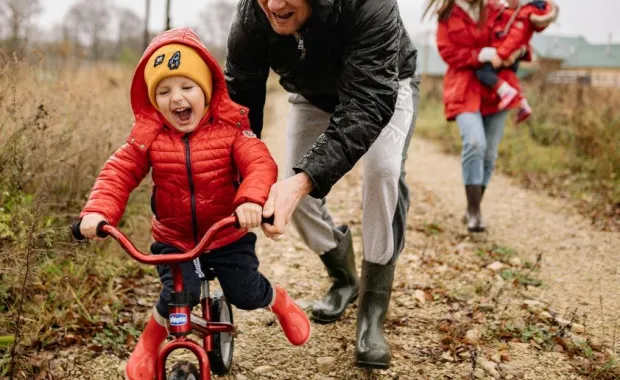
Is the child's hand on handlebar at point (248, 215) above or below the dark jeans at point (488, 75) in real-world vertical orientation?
below

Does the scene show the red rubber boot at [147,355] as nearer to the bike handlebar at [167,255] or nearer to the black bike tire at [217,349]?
the black bike tire at [217,349]

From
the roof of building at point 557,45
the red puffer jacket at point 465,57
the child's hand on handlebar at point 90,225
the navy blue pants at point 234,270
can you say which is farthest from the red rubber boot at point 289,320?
the roof of building at point 557,45

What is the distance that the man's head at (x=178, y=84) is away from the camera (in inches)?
92.7

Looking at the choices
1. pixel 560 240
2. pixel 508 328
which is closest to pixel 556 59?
pixel 560 240

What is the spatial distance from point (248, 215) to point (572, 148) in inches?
281

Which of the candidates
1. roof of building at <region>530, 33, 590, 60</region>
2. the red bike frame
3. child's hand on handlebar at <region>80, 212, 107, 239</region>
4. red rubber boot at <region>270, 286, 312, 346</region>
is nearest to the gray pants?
red rubber boot at <region>270, 286, 312, 346</region>

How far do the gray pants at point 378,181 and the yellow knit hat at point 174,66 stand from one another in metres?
0.78

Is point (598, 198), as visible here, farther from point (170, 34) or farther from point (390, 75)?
point (170, 34)

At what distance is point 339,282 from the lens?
11.7 feet

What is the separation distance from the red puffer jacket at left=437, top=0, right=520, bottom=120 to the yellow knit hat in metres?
3.14

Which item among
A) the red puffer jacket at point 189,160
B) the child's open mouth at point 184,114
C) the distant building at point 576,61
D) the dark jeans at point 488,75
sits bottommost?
the red puffer jacket at point 189,160

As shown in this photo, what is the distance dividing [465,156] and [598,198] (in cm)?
219

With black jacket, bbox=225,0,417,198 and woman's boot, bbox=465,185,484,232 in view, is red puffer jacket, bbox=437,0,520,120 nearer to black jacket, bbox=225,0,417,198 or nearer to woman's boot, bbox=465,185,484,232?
woman's boot, bbox=465,185,484,232

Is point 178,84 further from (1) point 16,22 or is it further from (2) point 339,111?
(1) point 16,22
